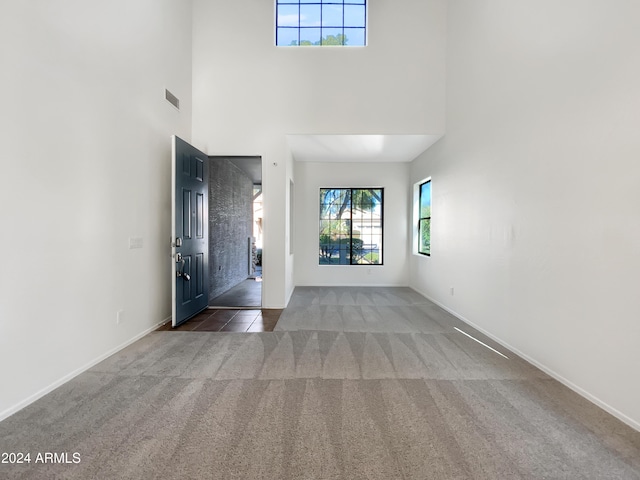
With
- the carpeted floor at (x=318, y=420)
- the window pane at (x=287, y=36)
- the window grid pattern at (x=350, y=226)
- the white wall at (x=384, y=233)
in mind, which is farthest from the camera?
the window grid pattern at (x=350, y=226)

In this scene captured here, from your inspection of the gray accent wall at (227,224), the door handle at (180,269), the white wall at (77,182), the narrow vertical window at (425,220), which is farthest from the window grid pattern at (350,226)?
the white wall at (77,182)

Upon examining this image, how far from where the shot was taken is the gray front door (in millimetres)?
3533

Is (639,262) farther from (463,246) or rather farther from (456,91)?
(456,91)

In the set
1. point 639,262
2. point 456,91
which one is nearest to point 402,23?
point 456,91

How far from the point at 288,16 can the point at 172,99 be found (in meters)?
2.31

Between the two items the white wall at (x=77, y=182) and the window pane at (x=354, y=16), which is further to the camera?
the window pane at (x=354, y=16)

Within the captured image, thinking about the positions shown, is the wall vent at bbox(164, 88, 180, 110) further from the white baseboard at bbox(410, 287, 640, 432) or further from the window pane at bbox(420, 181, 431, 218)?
the white baseboard at bbox(410, 287, 640, 432)

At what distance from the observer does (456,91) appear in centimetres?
407

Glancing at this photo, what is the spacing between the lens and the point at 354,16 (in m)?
4.63

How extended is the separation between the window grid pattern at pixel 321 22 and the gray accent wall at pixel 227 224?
2.24m

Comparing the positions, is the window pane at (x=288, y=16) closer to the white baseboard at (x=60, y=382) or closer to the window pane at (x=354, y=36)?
the window pane at (x=354, y=36)

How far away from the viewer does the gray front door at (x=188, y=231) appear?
3.53 m

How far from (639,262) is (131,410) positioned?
3310mm

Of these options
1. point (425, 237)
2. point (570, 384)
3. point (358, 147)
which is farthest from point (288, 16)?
point (570, 384)
